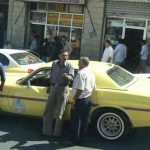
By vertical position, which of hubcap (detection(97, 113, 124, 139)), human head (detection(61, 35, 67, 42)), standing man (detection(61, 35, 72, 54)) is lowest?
hubcap (detection(97, 113, 124, 139))

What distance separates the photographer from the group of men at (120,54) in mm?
13820

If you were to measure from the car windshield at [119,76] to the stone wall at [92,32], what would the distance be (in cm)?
1103

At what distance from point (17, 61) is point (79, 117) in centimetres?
509

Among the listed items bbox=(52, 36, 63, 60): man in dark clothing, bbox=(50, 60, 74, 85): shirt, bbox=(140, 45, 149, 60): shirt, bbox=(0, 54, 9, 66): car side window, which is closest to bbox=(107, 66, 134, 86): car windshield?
bbox=(50, 60, 74, 85): shirt

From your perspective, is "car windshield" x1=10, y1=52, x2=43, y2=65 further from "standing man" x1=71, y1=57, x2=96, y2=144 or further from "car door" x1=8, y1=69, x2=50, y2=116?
"standing man" x1=71, y1=57, x2=96, y2=144

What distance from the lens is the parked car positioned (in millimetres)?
12203

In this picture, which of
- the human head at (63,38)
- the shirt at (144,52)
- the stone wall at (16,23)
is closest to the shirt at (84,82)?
the shirt at (144,52)

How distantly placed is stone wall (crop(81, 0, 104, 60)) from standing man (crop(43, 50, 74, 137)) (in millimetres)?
12220

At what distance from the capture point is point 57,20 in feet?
70.3

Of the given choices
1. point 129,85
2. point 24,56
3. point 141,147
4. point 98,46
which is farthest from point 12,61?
point 98,46

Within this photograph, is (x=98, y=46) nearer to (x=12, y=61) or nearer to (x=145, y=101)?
(x=12, y=61)

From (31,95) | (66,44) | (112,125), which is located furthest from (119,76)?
(66,44)

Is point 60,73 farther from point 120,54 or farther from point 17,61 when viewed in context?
point 120,54

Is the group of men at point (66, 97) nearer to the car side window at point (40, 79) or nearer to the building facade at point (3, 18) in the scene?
the car side window at point (40, 79)
